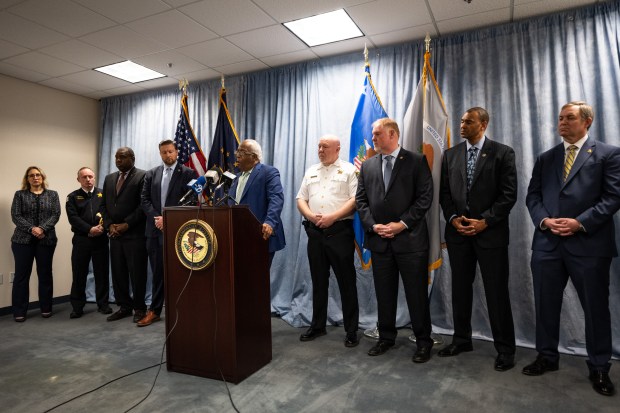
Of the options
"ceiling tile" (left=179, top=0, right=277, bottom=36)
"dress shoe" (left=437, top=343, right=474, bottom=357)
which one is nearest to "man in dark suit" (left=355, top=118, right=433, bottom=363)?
"dress shoe" (left=437, top=343, right=474, bottom=357)

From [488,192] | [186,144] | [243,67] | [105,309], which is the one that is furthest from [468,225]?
[105,309]

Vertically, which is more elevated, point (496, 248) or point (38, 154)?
point (38, 154)

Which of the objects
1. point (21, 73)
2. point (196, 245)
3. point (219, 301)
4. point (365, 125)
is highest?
point (21, 73)

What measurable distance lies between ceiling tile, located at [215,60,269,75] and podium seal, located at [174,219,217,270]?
2532 millimetres

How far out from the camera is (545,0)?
122 inches

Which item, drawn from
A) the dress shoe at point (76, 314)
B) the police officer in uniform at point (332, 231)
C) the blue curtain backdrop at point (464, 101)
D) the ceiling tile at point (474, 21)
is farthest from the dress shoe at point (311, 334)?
the ceiling tile at point (474, 21)

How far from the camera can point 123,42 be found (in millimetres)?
3797

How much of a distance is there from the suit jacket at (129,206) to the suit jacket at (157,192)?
0.15 meters

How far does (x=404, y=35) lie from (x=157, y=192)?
2718 millimetres

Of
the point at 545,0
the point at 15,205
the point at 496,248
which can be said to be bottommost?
the point at 496,248

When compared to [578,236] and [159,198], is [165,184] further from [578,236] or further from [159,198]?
[578,236]

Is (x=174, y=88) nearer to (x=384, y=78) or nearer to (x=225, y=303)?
(x=384, y=78)

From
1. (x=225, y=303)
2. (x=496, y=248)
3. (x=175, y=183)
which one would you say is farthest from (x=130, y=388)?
(x=496, y=248)

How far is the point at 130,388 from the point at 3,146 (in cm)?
371
